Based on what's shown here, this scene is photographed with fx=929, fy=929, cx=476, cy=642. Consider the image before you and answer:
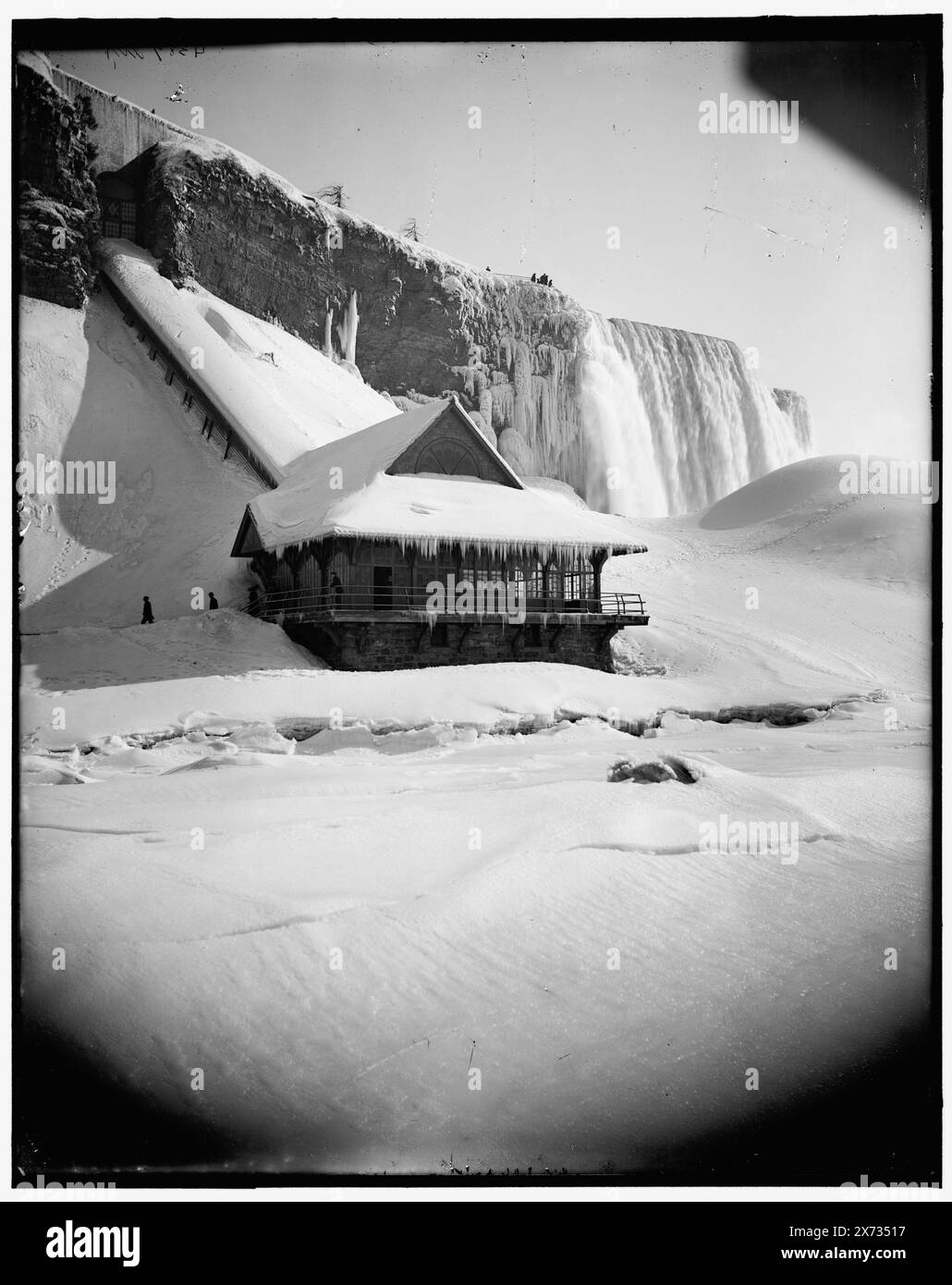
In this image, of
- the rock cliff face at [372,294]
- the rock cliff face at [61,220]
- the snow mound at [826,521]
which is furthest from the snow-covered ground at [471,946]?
the rock cliff face at [372,294]

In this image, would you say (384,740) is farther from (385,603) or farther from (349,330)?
(349,330)

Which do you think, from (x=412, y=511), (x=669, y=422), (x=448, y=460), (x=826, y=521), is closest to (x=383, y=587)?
(x=412, y=511)

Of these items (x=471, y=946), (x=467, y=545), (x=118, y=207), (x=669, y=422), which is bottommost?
(x=471, y=946)

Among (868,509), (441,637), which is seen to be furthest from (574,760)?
(868,509)

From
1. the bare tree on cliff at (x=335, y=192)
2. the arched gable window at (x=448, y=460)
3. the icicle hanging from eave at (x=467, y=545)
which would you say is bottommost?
the icicle hanging from eave at (x=467, y=545)

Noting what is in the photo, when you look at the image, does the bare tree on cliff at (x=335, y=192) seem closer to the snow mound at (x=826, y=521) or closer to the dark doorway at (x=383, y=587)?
the dark doorway at (x=383, y=587)

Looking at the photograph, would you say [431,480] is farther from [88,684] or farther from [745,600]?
[745,600]
